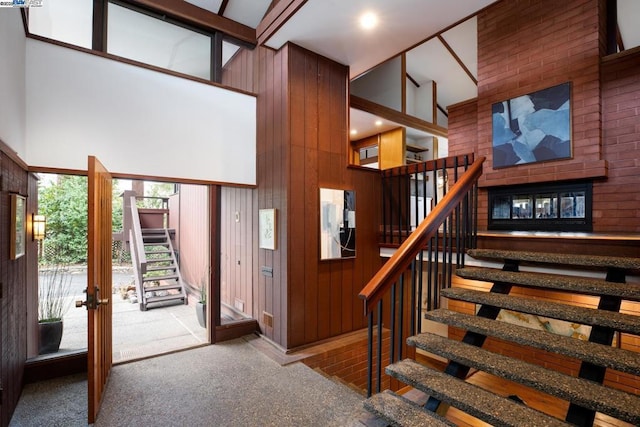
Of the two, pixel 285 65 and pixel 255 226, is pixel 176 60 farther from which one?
pixel 255 226

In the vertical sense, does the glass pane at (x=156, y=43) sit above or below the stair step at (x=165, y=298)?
above

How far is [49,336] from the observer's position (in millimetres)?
3180

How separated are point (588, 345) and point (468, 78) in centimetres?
682

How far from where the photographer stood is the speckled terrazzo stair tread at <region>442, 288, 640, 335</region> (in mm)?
1747

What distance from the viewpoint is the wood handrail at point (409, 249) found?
6.51ft

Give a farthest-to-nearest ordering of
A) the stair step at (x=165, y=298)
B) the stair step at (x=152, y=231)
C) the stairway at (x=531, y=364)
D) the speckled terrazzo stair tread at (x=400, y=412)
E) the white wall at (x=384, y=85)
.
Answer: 1. the stair step at (x=152, y=231)
2. the white wall at (x=384, y=85)
3. the stair step at (x=165, y=298)
4. the speckled terrazzo stair tread at (x=400, y=412)
5. the stairway at (x=531, y=364)

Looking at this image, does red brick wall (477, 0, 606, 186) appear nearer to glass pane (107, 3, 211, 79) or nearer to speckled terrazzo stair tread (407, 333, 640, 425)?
speckled terrazzo stair tread (407, 333, 640, 425)

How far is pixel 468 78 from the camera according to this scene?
278 inches

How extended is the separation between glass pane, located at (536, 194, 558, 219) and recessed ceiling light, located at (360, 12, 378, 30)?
128 inches

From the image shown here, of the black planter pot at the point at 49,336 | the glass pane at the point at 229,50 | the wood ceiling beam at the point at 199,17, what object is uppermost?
the glass pane at the point at 229,50

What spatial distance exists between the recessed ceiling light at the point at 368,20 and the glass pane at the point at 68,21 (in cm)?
291

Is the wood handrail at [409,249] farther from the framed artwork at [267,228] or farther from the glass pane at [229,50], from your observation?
the glass pane at [229,50]

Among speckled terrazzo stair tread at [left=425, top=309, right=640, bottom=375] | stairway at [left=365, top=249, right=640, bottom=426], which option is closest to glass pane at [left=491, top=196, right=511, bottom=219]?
stairway at [left=365, top=249, right=640, bottom=426]

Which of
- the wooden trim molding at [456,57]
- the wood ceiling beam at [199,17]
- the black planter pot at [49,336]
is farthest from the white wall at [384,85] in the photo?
the black planter pot at [49,336]
